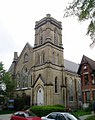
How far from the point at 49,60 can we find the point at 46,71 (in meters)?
2.53

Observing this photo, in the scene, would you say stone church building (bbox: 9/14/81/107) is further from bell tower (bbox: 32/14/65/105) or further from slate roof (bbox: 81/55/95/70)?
slate roof (bbox: 81/55/95/70)

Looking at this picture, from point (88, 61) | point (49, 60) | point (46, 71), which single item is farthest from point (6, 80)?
point (88, 61)

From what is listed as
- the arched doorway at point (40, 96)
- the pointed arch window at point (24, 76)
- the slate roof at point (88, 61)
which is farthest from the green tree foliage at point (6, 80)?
the slate roof at point (88, 61)

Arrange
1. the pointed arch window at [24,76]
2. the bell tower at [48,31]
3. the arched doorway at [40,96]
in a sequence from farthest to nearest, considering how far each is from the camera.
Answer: the pointed arch window at [24,76]
the bell tower at [48,31]
the arched doorway at [40,96]

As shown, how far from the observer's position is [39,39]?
48219 millimetres

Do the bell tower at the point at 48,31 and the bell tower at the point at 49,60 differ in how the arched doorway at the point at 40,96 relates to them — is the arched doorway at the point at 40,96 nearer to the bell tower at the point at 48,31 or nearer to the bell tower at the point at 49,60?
the bell tower at the point at 49,60

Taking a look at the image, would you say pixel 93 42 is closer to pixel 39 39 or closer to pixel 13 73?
pixel 39 39

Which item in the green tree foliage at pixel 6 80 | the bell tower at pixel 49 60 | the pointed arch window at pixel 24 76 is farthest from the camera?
the pointed arch window at pixel 24 76

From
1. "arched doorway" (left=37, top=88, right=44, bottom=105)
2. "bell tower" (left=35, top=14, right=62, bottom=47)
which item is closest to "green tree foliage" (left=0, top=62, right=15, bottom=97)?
"arched doorway" (left=37, top=88, right=44, bottom=105)

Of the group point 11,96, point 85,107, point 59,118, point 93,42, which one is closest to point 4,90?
point 11,96

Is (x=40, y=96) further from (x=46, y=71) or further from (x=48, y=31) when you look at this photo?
(x=48, y=31)

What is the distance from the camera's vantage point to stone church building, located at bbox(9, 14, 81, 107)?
4281 cm

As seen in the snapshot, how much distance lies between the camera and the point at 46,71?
4262 centimetres

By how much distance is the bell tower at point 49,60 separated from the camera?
4206cm
